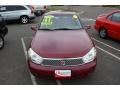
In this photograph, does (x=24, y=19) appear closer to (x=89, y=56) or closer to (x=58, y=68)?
(x=89, y=56)

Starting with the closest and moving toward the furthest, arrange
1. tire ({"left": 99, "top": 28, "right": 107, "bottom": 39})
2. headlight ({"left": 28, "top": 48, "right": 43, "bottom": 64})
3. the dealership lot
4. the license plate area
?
the license plate area
headlight ({"left": 28, "top": 48, "right": 43, "bottom": 64})
the dealership lot
tire ({"left": 99, "top": 28, "right": 107, "bottom": 39})

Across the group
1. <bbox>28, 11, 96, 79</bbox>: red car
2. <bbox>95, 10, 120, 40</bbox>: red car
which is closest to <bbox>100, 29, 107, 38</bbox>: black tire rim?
<bbox>95, 10, 120, 40</bbox>: red car

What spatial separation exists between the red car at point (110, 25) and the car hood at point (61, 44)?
11.3 feet

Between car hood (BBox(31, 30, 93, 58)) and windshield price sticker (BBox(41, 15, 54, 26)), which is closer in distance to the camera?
car hood (BBox(31, 30, 93, 58))

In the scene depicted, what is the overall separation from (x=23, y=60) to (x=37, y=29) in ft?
3.96

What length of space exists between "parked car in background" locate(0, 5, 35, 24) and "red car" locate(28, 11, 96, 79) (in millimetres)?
10137

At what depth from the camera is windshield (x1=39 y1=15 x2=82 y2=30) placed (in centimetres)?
780

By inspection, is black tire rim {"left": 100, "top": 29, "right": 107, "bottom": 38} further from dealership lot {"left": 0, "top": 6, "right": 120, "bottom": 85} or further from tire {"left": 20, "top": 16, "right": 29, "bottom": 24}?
tire {"left": 20, "top": 16, "right": 29, "bottom": 24}

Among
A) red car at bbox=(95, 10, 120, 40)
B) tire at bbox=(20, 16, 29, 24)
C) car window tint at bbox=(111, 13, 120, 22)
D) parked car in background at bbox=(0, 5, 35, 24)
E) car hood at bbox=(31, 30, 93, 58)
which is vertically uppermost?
car hood at bbox=(31, 30, 93, 58)

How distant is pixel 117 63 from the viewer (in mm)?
7953

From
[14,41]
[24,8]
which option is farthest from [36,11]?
[14,41]

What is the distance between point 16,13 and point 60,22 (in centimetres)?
982

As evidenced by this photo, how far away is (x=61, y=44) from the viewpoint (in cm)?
660

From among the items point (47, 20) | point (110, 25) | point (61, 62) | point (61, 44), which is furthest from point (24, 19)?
point (61, 62)
